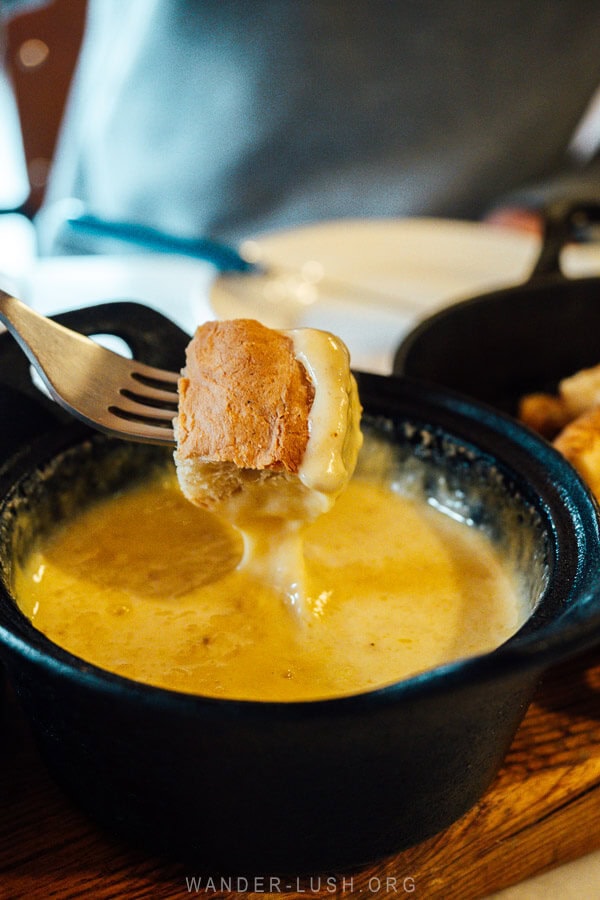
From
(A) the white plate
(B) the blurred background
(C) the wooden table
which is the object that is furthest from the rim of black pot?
(B) the blurred background

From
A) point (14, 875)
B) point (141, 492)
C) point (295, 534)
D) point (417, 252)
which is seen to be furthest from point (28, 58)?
point (14, 875)

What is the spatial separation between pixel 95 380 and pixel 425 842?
516 millimetres

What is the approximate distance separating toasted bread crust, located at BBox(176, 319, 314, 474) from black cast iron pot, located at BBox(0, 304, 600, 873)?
0.66ft

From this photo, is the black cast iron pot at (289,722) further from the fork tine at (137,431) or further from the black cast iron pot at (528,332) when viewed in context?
the black cast iron pot at (528,332)

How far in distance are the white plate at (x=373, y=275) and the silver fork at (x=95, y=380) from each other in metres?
0.67

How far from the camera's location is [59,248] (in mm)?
2320

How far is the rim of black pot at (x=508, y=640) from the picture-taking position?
1.84 feet

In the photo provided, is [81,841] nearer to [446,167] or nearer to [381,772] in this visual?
[381,772]

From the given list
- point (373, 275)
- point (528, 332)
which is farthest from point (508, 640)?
point (373, 275)

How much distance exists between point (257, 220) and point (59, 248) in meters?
0.53

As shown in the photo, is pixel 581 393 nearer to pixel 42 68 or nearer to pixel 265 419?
pixel 265 419

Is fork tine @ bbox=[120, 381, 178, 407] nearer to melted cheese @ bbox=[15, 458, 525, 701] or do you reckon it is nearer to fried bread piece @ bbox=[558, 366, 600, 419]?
melted cheese @ bbox=[15, 458, 525, 701]

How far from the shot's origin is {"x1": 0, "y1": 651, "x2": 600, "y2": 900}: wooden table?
738 millimetres

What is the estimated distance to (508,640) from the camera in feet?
2.21
